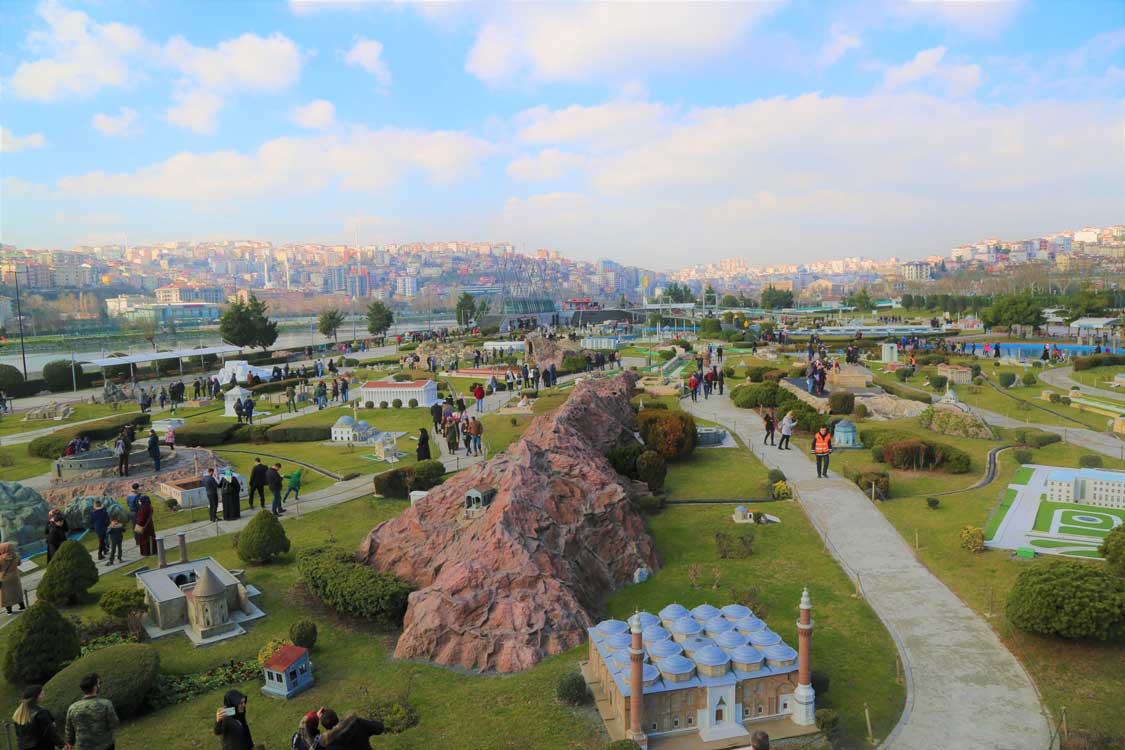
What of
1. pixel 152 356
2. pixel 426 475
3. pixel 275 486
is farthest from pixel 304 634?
pixel 152 356

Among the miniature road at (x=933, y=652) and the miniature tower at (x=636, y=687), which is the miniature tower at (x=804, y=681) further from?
the miniature tower at (x=636, y=687)

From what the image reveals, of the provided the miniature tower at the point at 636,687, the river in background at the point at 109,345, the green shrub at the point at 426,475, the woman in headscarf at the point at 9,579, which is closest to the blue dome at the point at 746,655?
the miniature tower at the point at 636,687

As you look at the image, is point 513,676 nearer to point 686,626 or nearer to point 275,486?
point 686,626

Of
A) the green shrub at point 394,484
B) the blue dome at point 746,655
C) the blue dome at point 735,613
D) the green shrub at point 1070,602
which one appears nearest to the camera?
the blue dome at point 746,655

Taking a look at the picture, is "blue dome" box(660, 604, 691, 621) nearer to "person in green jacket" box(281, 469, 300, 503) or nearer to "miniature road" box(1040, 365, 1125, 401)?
"person in green jacket" box(281, 469, 300, 503)

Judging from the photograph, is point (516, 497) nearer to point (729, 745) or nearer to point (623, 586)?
point (623, 586)

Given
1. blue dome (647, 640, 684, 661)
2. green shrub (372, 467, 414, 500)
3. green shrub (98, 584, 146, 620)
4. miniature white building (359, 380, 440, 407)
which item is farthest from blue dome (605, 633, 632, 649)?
miniature white building (359, 380, 440, 407)

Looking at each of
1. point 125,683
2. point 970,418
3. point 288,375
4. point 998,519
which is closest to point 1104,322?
point 970,418
